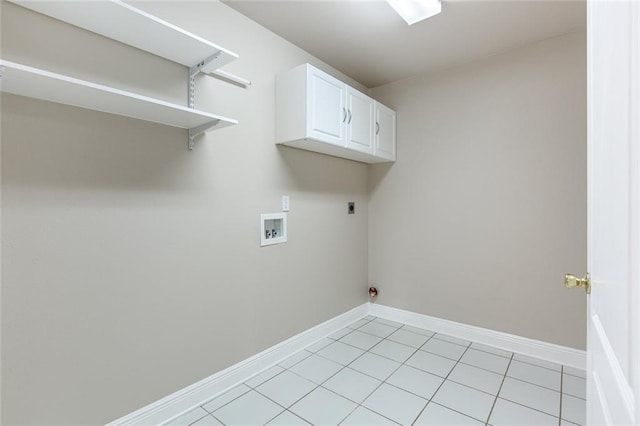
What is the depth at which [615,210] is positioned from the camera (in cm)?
69

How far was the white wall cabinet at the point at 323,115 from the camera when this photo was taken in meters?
2.26

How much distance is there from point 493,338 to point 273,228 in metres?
2.25

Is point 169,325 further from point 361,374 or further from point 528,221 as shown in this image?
point 528,221

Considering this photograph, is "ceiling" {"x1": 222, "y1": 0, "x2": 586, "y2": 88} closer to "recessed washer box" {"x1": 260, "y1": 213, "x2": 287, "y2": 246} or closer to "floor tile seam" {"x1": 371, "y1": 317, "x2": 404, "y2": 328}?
"recessed washer box" {"x1": 260, "y1": 213, "x2": 287, "y2": 246}

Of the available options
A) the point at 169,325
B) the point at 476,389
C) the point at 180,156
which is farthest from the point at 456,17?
the point at 169,325

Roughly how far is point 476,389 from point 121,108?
2779mm

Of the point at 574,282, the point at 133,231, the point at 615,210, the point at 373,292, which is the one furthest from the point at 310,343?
the point at 615,210

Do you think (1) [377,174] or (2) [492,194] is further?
(1) [377,174]

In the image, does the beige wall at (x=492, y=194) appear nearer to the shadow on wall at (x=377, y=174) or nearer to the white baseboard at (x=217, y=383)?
the shadow on wall at (x=377, y=174)

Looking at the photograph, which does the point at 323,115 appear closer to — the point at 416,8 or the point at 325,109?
the point at 325,109

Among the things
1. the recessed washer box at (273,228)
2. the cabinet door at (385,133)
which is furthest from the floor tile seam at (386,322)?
the cabinet door at (385,133)

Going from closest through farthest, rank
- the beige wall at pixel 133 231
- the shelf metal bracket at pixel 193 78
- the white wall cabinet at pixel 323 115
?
the beige wall at pixel 133 231 < the shelf metal bracket at pixel 193 78 < the white wall cabinet at pixel 323 115

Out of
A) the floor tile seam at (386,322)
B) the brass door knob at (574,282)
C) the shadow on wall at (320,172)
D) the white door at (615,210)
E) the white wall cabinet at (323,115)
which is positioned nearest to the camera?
the white door at (615,210)

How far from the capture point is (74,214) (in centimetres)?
145
